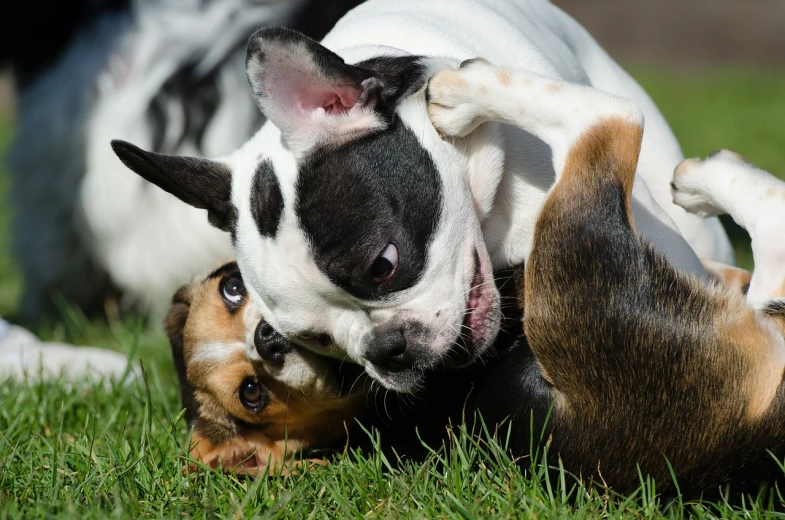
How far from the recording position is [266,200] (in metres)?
2.95

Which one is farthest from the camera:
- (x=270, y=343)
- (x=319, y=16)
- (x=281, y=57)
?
(x=319, y=16)

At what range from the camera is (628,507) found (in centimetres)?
271

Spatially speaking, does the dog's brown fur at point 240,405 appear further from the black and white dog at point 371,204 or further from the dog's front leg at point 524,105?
Answer: the dog's front leg at point 524,105

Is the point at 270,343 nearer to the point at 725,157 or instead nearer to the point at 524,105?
the point at 524,105

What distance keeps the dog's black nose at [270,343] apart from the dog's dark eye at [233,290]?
0.37m

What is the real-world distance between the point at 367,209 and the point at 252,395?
3.36 ft

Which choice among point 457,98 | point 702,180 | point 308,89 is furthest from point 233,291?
point 702,180

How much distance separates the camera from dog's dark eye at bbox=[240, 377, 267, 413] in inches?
139

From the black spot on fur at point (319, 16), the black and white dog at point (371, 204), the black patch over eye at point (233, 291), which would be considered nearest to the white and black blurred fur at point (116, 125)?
the black spot on fur at point (319, 16)

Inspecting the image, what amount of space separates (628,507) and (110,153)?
12.1 ft

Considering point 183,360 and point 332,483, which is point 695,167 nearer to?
point 332,483

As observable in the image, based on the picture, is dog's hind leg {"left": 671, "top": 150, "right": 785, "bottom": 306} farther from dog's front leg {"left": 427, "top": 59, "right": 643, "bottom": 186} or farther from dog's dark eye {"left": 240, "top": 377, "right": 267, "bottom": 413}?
dog's dark eye {"left": 240, "top": 377, "right": 267, "bottom": 413}

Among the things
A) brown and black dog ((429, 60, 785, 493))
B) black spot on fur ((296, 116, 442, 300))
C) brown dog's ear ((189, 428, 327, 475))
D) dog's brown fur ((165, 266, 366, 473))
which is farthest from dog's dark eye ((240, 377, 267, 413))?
brown and black dog ((429, 60, 785, 493))

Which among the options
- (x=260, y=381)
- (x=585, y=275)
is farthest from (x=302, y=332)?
(x=585, y=275)
